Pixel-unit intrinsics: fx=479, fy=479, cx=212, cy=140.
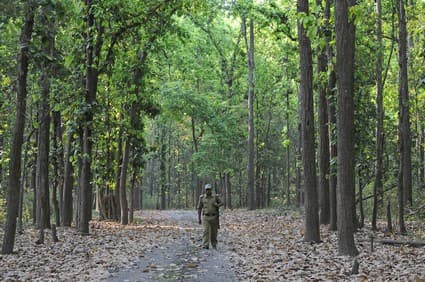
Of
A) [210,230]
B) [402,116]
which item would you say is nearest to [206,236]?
[210,230]

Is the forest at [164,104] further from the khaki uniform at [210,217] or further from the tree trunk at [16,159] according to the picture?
the khaki uniform at [210,217]

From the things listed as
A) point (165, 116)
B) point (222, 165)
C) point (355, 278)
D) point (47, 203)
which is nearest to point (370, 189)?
point (222, 165)

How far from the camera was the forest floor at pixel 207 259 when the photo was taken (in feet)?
32.4

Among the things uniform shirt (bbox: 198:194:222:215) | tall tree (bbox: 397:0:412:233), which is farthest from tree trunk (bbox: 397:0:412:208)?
uniform shirt (bbox: 198:194:222:215)

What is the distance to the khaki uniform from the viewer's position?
15.2 meters

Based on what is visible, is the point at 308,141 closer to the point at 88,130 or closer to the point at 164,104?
the point at 88,130

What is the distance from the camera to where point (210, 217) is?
1543cm

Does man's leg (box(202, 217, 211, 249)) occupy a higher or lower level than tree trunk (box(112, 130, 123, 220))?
lower

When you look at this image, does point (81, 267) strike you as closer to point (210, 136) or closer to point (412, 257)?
point (412, 257)

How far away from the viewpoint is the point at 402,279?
854cm

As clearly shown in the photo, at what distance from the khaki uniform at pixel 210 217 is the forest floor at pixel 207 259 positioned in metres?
0.39

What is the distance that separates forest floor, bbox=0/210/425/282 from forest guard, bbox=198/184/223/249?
1.27 feet

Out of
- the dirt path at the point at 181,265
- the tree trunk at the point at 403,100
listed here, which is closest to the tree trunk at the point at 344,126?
the dirt path at the point at 181,265

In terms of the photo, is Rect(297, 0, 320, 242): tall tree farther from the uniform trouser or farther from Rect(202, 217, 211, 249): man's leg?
Rect(202, 217, 211, 249): man's leg
